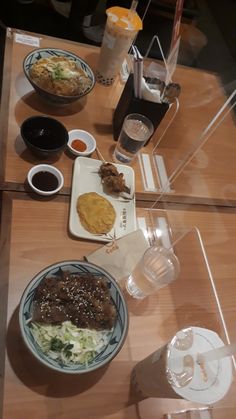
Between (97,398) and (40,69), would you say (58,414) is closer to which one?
(97,398)

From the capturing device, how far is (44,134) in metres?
1.25

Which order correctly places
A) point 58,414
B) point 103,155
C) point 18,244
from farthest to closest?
point 103,155
point 18,244
point 58,414

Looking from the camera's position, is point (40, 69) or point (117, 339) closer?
point (117, 339)

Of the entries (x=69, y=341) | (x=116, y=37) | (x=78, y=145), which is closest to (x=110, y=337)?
(x=69, y=341)

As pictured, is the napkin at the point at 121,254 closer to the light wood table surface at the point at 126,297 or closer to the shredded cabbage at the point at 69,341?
the light wood table surface at the point at 126,297

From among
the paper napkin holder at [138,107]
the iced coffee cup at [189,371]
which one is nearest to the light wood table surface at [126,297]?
the iced coffee cup at [189,371]

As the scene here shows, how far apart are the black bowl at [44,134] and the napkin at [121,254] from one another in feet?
1.26

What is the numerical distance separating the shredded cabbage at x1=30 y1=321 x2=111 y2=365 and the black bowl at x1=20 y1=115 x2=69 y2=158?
0.60 meters

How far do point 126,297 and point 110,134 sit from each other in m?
0.69

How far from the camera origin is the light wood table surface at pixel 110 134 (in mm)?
1230

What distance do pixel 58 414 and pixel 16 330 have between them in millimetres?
221

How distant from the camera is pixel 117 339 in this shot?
0.84m

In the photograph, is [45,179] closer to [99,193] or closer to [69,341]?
[99,193]

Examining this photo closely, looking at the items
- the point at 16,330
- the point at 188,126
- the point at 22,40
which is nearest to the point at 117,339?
the point at 16,330
